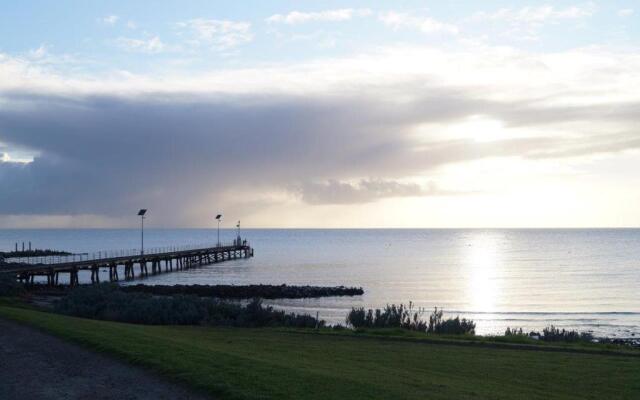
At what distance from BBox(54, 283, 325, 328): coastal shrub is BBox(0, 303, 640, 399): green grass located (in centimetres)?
408

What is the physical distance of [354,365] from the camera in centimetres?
1438

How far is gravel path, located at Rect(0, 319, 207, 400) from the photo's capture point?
11.3 metres

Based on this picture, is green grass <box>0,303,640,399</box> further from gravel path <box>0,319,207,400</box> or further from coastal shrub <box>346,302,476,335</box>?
coastal shrub <box>346,302,476,335</box>

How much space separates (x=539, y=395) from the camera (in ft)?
39.3

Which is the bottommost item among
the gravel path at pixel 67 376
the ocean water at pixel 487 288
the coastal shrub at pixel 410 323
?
the ocean water at pixel 487 288

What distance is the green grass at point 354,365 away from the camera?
1148cm

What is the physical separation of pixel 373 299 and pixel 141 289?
18308mm

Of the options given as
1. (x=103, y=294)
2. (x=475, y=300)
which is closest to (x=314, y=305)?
(x=475, y=300)

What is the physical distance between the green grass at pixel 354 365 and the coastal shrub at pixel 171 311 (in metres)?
4.08

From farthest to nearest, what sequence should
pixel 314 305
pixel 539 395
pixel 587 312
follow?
1. pixel 314 305
2. pixel 587 312
3. pixel 539 395

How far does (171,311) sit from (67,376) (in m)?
12.0

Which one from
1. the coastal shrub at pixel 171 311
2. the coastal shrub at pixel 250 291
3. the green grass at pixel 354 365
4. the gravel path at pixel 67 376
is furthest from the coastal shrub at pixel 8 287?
the gravel path at pixel 67 376

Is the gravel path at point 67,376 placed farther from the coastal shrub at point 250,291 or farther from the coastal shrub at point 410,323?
the coastal shrub at point 250,291

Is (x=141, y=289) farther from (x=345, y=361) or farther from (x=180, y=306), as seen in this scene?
(x=345, y=361)
